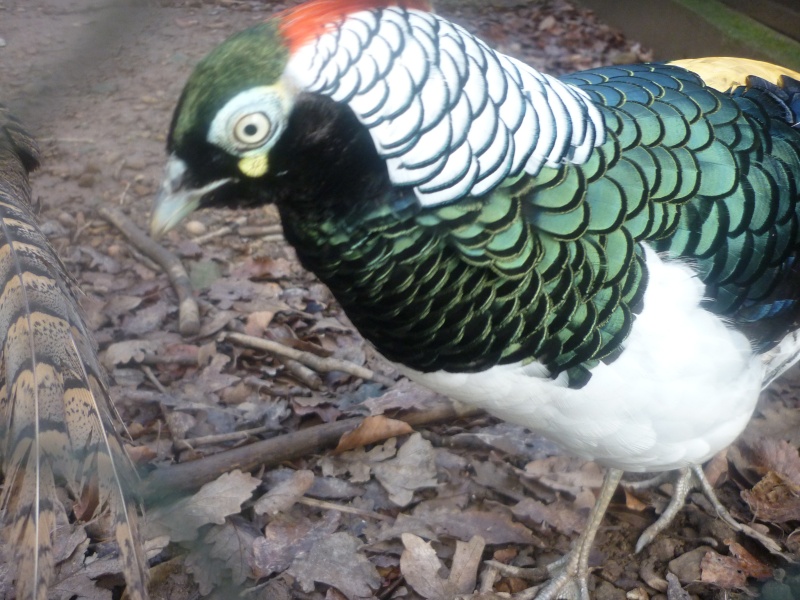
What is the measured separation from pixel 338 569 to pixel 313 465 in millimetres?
444

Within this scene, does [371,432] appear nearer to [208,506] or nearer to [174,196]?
[208,506]

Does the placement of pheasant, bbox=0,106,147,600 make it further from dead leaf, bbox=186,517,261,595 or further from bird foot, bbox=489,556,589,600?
bird foot, bbox=489,556,589,600

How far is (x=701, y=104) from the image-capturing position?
189cm

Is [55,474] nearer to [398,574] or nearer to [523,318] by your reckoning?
[523,318]

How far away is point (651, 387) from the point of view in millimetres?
1785

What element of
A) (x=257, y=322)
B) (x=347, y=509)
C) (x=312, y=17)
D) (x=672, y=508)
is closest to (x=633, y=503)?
(x=672, y=508)

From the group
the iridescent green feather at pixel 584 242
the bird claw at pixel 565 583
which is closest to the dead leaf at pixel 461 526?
the bird claw at pixel 565 583

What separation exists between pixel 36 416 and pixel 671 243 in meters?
1.32

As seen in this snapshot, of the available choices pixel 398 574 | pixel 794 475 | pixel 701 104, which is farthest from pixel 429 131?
pixel 794 475

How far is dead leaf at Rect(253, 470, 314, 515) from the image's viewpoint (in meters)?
2.41

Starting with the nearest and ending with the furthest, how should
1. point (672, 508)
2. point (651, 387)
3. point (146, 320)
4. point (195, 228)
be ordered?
point (651, 387) → point (672, 508) → point (146, 320) → point (195, 228)

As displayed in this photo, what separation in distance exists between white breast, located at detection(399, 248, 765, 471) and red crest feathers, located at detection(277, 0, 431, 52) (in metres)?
0.81

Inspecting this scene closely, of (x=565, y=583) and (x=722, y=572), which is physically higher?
(x=722, y=572)

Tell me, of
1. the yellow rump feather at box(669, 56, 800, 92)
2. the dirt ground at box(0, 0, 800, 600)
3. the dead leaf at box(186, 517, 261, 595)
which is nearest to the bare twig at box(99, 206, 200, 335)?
the dirt ground at box(0, 0, 800, 600)
